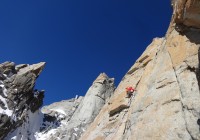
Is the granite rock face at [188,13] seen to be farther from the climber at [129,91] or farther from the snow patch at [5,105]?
the snow patch at [5,105]

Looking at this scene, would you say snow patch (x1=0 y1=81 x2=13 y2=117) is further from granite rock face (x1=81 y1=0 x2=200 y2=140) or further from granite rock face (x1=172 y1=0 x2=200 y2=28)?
granite rock face (x1=172 y1=0 x2=200 y2=28)

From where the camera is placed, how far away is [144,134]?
13.7 m

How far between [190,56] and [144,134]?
521 cm

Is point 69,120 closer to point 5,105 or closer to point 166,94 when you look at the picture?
point 5,105

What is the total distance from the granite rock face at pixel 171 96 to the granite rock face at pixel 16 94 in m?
45.6

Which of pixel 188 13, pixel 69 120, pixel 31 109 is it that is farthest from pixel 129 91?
pixel 69 120

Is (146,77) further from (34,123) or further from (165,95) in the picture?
(34,123)

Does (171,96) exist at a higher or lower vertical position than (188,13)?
lower

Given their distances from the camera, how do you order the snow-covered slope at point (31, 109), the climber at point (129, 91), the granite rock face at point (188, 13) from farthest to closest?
1. the snow-covered slope at point (31, 109)
2. the climber at point (129, 91)
3. the granite rock face at point (188, 13)

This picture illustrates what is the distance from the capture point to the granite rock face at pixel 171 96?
12.6 meters

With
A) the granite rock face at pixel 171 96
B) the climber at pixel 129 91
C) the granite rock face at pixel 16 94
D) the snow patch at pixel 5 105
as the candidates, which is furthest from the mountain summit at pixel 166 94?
the granite rock face at pixel 16 94

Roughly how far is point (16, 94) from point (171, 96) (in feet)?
193

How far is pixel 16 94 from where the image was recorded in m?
67.8

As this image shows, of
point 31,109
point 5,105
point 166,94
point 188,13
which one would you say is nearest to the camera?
point 188,13
